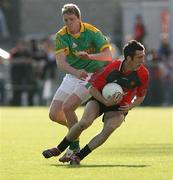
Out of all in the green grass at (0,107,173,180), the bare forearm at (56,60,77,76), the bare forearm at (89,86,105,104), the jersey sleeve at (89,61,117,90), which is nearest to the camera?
the green grass at (0,107,173,180)

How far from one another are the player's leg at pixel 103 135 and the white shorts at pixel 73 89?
629mm

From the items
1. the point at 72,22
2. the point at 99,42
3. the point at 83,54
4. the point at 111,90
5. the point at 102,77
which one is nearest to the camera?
the point at 111,90

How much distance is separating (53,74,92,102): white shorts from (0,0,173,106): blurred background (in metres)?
11.7

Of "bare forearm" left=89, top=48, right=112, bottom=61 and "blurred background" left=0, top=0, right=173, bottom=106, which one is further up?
"bare forearm" left=89, top=48, right=112, bottom=61

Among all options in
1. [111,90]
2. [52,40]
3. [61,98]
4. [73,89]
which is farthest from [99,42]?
[52,40]

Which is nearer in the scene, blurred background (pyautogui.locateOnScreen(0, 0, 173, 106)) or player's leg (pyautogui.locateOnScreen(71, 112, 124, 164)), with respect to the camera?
player's leg (pyautogui.locateOnScreen(71, 112, 124, 164))

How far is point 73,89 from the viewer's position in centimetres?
1291

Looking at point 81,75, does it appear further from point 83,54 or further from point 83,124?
point 83,124

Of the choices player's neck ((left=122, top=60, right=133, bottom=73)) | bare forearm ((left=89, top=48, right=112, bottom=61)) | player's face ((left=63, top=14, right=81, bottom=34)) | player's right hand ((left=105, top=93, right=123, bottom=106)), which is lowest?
player's right hand ((left=105, top=93, right=123, bottom=106))

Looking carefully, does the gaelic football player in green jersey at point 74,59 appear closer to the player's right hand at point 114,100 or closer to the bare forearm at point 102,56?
the bare forearm at point 102,56

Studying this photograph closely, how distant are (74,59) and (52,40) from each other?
2012 centimetres

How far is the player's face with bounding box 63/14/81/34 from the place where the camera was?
12.5 metres

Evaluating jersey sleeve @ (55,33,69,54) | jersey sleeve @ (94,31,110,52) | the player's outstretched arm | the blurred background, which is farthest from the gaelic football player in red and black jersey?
the blurred background

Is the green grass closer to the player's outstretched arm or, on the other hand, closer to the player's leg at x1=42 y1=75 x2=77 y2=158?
the player's leg at x1=42 y1=75 x2=77 y2=158
